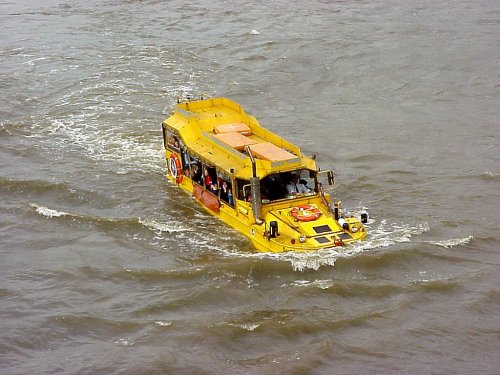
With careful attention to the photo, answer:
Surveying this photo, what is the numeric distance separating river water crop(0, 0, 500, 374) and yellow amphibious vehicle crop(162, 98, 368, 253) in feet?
1.45

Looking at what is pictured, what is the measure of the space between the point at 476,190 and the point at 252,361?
10477 mm

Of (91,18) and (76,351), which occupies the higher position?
(91,18)

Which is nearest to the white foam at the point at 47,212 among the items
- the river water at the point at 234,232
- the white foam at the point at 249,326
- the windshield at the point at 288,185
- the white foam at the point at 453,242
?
the river water at the point at 234,232

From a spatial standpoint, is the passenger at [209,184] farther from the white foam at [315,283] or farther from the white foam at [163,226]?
the white foam at [315,283]

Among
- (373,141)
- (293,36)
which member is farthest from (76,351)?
(293,36)

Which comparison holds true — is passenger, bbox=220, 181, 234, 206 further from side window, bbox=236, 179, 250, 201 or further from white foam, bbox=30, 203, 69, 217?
white foam, bbox=30, 203, 69, 217

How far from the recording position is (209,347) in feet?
53.8

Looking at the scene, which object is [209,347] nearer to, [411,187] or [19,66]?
[411,187]

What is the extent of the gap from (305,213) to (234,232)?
2170 mm

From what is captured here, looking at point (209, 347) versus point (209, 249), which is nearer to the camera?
point (209, 347)

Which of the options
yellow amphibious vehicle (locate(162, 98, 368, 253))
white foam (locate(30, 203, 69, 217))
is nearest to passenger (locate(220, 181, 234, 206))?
yellow amphibious vehicle (locate(162, 98, 368, 253))

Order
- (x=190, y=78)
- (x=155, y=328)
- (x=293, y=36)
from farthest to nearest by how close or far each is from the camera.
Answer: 1. (x=293, y=36)
2. (x=190, y=78)
3. (x=155, y=328)

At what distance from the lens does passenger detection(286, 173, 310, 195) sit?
20141 millimetres

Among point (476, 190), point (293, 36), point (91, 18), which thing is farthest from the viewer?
point (91, 18)
